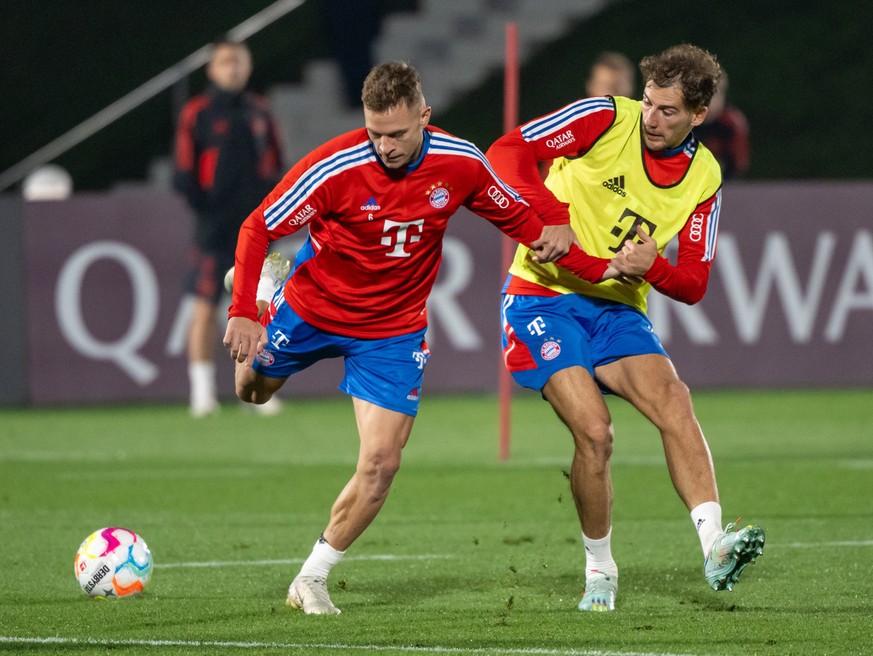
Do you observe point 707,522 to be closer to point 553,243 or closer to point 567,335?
point 567,335

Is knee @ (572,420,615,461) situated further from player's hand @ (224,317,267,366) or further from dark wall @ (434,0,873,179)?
dark wall @ (434,0,873,179)

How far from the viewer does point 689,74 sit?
6230 millimetres

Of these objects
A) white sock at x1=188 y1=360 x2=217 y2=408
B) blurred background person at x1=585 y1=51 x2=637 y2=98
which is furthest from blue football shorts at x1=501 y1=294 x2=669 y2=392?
white sock at x1=188 y1=360 x2=217 y2=408

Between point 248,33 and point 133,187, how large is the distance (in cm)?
204

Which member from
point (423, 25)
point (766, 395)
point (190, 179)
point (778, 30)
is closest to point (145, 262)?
point (190, 179)

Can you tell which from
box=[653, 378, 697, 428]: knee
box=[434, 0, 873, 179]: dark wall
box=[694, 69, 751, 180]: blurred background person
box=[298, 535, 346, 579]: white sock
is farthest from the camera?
box=[434, 0, 873, 179]: dark wall

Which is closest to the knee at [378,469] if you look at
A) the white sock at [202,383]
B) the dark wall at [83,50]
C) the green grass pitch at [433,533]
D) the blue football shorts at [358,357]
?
the blue football shorts at [358,357]

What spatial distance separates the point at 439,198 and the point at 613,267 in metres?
0.70

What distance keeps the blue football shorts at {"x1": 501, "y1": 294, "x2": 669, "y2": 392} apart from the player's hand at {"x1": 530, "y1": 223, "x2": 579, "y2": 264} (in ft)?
1.22


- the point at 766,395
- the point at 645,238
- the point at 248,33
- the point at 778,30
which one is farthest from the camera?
the point at 778,30

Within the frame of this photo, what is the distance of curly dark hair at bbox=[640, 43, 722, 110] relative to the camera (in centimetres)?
624

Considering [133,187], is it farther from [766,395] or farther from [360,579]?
[360,579]

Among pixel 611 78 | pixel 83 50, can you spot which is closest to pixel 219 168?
pixel 611 78

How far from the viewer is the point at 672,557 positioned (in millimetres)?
7352
